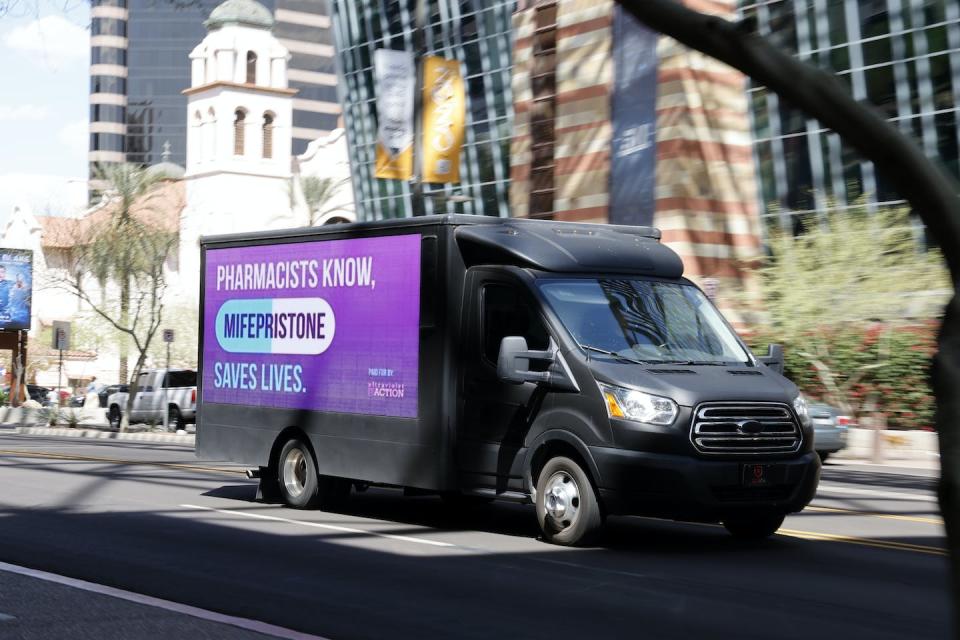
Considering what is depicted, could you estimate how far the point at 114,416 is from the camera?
44.0 m

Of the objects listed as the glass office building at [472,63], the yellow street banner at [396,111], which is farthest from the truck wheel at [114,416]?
the yellow street banner at [396,111]

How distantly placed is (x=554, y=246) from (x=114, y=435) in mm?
28184

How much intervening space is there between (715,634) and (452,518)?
19.8 feet

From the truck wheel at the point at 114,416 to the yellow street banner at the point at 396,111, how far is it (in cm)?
2328

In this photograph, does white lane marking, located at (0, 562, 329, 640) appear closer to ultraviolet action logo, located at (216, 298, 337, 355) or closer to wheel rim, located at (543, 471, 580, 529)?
wheel rim, located at (543, 471, 580, 529)

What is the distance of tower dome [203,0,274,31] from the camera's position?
302ft

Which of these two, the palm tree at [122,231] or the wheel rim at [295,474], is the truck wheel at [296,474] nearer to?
the wheel rim at [295,474]

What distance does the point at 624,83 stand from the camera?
4075 cm

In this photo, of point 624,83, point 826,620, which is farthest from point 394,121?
point 624,83

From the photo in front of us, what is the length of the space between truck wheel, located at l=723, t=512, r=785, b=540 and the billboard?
55069mm

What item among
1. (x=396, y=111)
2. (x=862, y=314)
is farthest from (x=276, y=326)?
(x=862, y=314)

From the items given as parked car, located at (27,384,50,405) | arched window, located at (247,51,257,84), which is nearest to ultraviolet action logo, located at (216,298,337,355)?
parked car, located at (27,384,50,405)

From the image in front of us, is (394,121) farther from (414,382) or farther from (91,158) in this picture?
(91,158)

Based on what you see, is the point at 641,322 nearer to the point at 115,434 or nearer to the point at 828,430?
the point at 828,430
